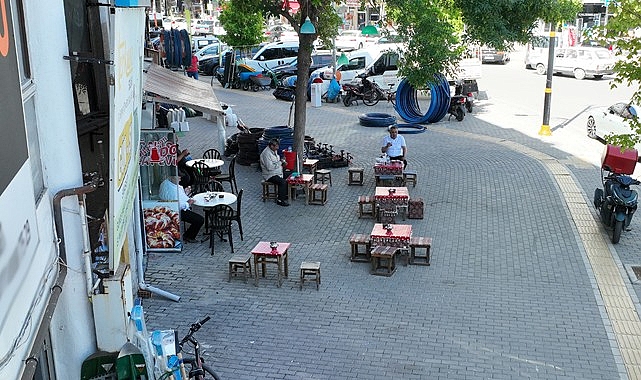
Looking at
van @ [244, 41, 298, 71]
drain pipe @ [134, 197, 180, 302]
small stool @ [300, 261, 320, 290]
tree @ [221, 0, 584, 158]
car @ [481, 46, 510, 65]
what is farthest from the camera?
car @ [481, 46, 510, 65]

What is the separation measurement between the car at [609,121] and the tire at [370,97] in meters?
8.79

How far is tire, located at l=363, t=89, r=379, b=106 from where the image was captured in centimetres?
2634

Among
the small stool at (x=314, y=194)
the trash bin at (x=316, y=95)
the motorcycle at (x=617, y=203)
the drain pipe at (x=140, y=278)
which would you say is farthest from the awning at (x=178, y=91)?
the trash bin at (x=316, y=95)

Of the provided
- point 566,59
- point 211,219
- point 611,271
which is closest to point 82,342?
point 211,219

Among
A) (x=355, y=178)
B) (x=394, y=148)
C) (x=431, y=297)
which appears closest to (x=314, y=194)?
(x=355, y=178)

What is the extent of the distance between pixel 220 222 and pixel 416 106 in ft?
44.1

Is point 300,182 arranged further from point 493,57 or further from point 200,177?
point 493,57

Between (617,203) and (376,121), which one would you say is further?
(376,121)

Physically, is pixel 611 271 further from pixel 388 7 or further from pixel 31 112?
pixel 31 112

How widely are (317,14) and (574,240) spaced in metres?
7.16

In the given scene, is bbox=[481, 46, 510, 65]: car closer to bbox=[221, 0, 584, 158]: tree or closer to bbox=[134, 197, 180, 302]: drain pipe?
bbox=[221, 0, 584, 158]: tree

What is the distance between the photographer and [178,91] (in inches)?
514

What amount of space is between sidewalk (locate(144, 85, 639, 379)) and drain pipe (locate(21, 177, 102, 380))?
289cm

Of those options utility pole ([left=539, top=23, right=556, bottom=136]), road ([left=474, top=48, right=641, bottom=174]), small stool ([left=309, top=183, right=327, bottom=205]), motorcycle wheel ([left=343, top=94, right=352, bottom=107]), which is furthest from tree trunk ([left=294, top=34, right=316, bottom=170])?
motorcycle wheel ([left=343, top=94, right=352, bottom=107])
